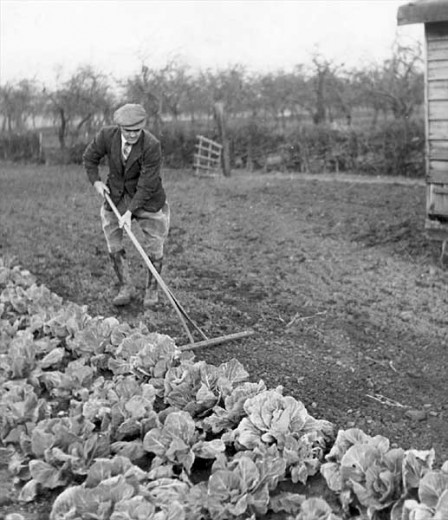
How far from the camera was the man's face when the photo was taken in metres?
5.89

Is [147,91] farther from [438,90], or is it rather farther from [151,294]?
[151,294]

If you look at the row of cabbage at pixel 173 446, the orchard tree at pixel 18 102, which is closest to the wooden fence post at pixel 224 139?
the orchard tree at pixel 18 102

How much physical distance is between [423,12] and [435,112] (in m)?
1.08

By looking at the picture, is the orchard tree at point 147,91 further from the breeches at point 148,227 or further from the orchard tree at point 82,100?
the breeches at point 148,227

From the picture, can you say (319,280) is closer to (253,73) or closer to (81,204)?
(81,204)

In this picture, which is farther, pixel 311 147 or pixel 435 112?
pixel 311 147

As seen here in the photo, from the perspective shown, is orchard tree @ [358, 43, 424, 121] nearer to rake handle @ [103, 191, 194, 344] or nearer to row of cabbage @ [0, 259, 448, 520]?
rake handle @ [103, 191, 194, 344]

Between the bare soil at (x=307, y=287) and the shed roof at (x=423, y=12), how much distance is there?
2.50 meters

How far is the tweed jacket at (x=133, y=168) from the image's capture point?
6.03m

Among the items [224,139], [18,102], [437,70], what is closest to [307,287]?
[437,70]

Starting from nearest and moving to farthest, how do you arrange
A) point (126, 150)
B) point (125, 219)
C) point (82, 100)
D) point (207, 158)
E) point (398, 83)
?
point (125, 219)
point (126, 150)
point (207, 158)
point (398, 83)
point (82, 100)

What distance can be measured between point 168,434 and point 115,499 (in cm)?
53

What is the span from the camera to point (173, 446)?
3363mm

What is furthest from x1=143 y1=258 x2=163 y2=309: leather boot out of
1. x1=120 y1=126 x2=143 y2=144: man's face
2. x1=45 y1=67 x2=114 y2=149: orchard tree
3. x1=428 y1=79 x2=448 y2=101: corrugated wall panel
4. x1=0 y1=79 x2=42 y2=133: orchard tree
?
x1=0 y1=79 x2=42 y2=133: orchard tree
